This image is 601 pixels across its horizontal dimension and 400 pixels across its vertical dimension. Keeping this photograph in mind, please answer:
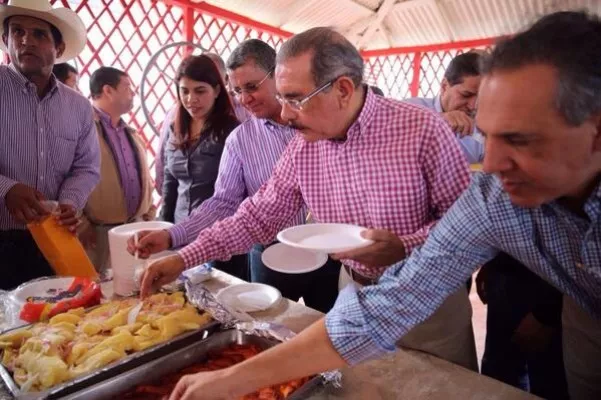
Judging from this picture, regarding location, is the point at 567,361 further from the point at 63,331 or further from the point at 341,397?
the point at 63,331

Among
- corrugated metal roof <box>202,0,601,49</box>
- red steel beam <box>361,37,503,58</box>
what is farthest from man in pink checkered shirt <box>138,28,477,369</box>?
red steel beam <box>361,37,503,58</box>

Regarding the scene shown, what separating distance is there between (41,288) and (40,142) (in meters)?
0.80

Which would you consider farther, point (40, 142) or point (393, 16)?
point (393, 16)

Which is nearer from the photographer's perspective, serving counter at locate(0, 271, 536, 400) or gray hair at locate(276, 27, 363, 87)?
serving counter at locate(0, 271, 536, 400)

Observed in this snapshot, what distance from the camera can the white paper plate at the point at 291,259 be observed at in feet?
4.25

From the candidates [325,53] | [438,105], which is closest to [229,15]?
[438,105]

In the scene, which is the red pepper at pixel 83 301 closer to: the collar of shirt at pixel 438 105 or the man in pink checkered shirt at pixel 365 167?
the man in pink checkered shirt at pixel 365 167

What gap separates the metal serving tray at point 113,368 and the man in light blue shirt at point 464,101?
1.59 metres

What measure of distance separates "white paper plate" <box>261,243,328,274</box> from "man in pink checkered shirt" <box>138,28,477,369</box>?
128mm

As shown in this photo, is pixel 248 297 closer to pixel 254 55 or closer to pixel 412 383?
pixel 412 383

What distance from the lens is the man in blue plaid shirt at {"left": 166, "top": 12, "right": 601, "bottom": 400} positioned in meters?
0.65

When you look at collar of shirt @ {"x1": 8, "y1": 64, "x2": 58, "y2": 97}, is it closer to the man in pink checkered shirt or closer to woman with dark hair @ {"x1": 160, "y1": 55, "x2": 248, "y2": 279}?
woman with dark hair @ {"x1": 160, "y1": 55, "x2": 248, "y2": 279}

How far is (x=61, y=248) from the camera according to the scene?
4.85 ft

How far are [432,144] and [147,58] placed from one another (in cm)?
399
